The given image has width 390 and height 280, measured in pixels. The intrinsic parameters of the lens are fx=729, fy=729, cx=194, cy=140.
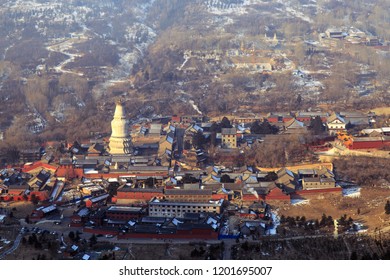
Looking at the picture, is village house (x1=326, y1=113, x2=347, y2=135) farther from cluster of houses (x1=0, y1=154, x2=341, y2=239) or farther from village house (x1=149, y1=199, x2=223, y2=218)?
village house (x1=149, y1=199, x2=223, y2=218)

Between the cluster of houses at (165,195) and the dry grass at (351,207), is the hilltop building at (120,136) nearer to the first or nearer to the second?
the cluster of houses at (165,195)

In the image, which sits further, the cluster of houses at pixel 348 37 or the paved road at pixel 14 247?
the cluster of houses at pixel 348 37

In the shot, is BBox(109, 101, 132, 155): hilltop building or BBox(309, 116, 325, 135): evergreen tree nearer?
BBox(109, 101, 132, 155): hilltop building

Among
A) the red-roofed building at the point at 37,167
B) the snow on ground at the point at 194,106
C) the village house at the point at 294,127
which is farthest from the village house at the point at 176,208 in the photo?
the snow on ground at the point at 194,106

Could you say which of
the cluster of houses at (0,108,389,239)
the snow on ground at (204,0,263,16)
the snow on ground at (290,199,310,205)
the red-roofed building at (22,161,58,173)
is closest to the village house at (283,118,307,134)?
the cluster of houses at (0,108,389,239)

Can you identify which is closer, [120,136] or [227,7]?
[120,136]

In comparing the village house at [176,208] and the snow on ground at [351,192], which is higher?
the village house at [176,208]

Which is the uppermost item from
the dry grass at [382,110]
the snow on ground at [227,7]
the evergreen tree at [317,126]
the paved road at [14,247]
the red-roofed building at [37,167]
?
the paved road at [14,247]

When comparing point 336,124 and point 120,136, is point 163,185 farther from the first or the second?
point 336,124

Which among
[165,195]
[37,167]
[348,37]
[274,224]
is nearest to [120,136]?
[37,167]

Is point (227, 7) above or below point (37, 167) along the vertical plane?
below

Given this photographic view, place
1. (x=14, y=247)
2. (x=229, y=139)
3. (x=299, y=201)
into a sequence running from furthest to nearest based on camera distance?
(x=229, y=139)
(x=299, y=201)
(x=14, y=247)

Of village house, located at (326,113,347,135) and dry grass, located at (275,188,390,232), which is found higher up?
dry grass, located at (275,188,390,232)

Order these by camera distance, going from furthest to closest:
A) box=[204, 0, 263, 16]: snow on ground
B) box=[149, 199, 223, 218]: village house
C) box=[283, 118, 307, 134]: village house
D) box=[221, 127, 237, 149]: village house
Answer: box=[204, 0, 263, 16]: snow on ground → box=[283, 118, 307, 134]: village house → box=[221, 127, 237, 149]: village house → box=[149, 199, 223, 218]: village house
